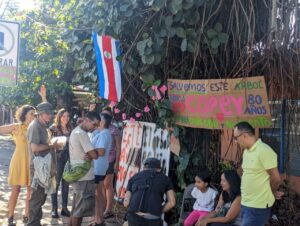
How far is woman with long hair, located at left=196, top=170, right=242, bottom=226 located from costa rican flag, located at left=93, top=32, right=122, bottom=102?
90.3 inches

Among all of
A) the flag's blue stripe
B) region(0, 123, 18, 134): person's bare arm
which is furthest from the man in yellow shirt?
region(0, 123, 18, 134): person's bare arm

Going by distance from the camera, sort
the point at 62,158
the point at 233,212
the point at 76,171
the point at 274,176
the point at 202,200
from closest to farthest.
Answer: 1. the point at 274,176
2. the point at 233,212
3. the point at 202,200
4. the point at 76,171
5. the point at 62,158

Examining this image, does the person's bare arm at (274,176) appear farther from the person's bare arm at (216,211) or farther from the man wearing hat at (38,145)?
the man wearing hat at (38,145)

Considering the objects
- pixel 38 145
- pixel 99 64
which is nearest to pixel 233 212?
pixel 38 145

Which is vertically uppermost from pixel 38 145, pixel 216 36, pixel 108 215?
pixel 216 36

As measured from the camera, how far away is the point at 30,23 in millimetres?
12773

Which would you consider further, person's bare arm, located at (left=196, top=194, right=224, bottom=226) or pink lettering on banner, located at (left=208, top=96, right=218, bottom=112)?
pink lettering on banner, located at (left=208, top=96, right=218, bottom=112)

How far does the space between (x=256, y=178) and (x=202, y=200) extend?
1.16m

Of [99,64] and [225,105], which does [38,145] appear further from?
[225,105]

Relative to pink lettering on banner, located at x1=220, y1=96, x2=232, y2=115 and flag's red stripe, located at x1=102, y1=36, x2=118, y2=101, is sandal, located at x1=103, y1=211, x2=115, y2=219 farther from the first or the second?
pink lettering on banner, located at x1=220, y1=96, x2=232, y2=115

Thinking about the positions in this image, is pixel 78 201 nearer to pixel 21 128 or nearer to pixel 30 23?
pixel 21 128

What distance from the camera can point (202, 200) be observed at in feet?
16.6

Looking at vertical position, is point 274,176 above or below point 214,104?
below

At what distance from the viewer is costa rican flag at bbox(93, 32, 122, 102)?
19.7 feet
